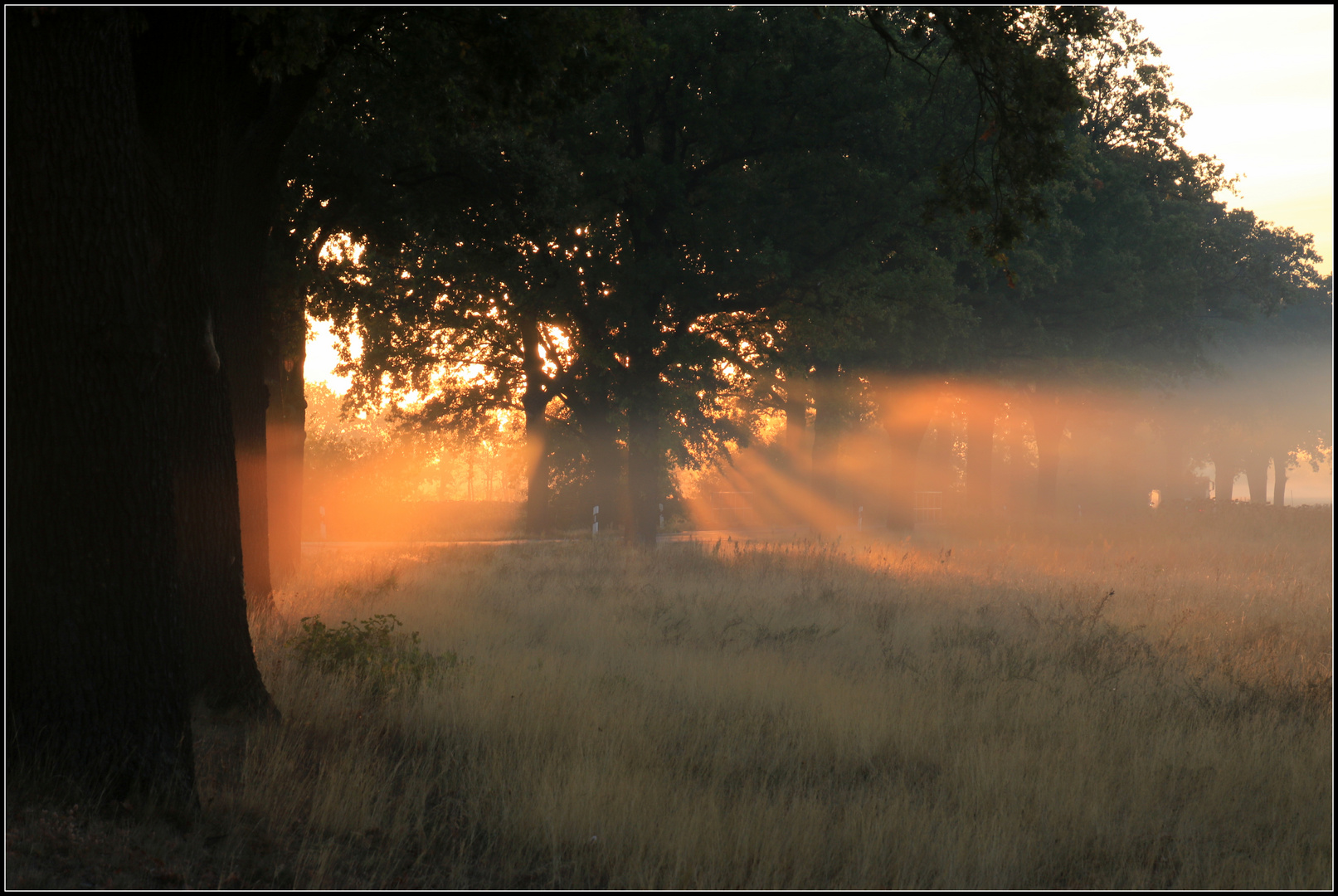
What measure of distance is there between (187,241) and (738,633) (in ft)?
23.6

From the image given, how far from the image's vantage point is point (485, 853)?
4.88 metres

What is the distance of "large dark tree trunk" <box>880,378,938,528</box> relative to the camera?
1135 inches

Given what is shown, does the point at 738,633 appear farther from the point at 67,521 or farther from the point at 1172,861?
the point at 67,521

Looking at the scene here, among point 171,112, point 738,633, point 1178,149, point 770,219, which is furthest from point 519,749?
point 1178,149

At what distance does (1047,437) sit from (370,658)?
106ft

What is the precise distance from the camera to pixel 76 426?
4.85 meters

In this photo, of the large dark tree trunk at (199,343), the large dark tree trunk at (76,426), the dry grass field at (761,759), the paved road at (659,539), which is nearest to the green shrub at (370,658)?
the dry grass field at (761,759)

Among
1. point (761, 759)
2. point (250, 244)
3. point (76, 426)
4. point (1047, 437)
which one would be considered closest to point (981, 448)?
point (1047, 437)

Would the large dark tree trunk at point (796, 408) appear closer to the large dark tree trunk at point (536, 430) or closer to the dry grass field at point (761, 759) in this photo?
the large dark tree trunk at point (536, 430)

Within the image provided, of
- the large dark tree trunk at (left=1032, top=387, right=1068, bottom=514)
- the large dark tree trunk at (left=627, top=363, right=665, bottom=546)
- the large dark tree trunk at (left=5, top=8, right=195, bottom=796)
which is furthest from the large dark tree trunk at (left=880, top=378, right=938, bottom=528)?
the large dark tree trunk at (left=5, top=8, right=195, bottom=796)

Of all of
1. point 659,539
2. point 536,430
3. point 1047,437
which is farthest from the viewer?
point 1047,437

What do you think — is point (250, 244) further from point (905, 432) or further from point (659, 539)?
point (905, 432)

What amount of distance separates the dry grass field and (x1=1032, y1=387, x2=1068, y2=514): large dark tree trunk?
21.8 m

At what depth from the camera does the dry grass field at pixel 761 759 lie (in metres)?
4.83
